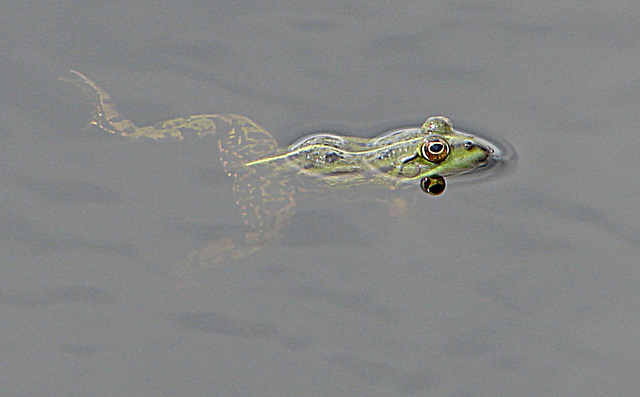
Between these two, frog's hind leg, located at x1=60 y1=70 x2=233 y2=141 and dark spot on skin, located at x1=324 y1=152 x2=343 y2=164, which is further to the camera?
frog's hind leg, located at x1=60 y1=70 x2=233 y2=141

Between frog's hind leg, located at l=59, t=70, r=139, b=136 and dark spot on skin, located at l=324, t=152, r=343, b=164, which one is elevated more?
frog's hind leg, located at l=59, t=70, r=139, b=136

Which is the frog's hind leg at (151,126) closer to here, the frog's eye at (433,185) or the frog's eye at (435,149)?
the frog's eye at (435,149)

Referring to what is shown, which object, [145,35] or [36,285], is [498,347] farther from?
[145,35]

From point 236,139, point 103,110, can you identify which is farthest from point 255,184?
point 103,110

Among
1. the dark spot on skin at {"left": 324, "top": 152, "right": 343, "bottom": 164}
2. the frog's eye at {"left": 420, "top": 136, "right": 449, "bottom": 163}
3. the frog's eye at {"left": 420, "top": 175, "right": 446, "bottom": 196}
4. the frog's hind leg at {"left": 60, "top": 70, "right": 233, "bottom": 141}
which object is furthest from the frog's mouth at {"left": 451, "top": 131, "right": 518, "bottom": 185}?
the frog's hind leg at {"left": 60, "top": 70, "right": 233, "bottom": 141}

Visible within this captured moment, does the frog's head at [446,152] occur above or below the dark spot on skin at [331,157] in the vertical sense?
above

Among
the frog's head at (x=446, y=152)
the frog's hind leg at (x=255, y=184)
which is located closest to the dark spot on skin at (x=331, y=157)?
the frog's hind leg at (x=255, y=184)

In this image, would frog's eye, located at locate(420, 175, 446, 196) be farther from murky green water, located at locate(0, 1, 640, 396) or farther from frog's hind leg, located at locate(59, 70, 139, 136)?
frog's hind leg, located at locate(59, 70, 139, 136)

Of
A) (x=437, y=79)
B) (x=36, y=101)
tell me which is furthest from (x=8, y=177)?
(x=437, y=79)
